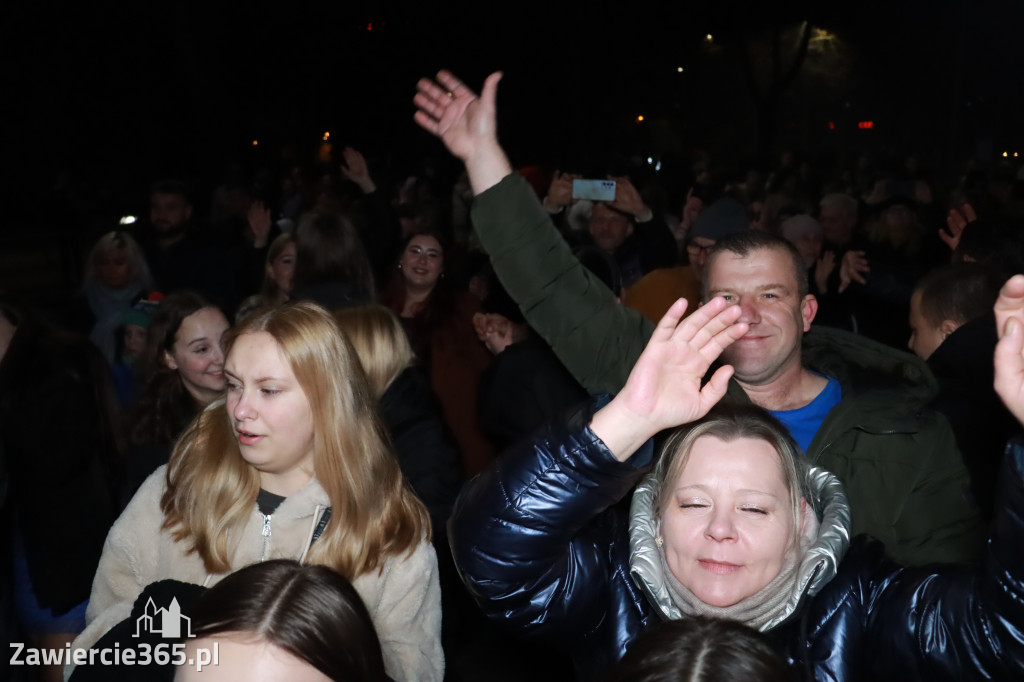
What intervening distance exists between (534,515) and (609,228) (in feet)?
17.4

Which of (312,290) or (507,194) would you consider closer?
(507,194)

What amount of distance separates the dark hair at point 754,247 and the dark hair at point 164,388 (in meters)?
2.04

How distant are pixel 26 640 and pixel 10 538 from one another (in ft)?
1.33

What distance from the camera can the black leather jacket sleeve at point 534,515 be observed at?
2090mm

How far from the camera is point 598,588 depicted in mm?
2330

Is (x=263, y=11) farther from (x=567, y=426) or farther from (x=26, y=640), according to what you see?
(x=567, y=426)

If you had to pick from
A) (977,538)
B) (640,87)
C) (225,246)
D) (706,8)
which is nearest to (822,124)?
(640,87)

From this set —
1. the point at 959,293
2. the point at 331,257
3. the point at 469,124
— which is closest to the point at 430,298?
the point at 331,257

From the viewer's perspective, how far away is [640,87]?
141ft

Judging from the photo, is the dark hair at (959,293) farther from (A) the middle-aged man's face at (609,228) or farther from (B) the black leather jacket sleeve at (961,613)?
(A) the middle-aged man's face at (609,228)

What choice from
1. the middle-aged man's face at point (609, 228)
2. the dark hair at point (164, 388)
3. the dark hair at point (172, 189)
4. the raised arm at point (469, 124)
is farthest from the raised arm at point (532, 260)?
the dark hair at point (172, 189)

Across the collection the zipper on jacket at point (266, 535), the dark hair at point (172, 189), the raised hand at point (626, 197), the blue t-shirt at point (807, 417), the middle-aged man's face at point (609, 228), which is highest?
the dark hair at point (172, 189)

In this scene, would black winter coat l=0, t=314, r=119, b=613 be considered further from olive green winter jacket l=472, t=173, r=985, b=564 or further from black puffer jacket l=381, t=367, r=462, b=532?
olive green winter jacket l=472, t=173, r=985, b=564

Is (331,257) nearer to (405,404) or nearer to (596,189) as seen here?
(405,404)
